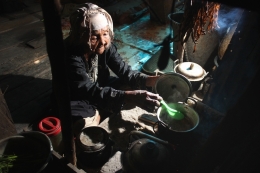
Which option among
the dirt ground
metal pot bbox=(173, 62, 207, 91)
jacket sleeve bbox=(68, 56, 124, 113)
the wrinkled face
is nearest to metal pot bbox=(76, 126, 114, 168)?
the dirt ground

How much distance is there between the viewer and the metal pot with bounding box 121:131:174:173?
8.42 ft

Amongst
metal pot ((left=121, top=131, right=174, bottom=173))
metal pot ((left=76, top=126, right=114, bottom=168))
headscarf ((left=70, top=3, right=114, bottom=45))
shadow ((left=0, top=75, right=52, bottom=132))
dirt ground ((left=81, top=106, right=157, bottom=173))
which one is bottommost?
shadow ((left=0, top=75, right=52, bottom=132))

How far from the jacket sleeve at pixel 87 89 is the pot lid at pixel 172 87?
0.71 meters

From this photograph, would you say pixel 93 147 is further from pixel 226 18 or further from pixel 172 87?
pixel 226 18

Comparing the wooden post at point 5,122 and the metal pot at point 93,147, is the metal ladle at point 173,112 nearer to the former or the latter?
the metal pot at point 93,147

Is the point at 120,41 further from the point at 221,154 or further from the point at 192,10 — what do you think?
the point at 221,154

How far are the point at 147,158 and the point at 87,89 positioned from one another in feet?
5.36

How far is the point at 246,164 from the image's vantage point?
6.64ft

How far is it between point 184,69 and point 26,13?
742cm

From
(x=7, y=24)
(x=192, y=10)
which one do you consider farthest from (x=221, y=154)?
(x=7, y=24)

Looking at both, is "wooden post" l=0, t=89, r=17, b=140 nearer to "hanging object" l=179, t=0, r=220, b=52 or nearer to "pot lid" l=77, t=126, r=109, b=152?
"pot lid" l=77, t=126, r=109, b=152

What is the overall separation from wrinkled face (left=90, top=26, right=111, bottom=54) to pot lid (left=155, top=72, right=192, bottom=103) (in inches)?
44.5

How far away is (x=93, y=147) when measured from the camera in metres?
3.00

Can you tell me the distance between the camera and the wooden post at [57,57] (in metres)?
1.37
